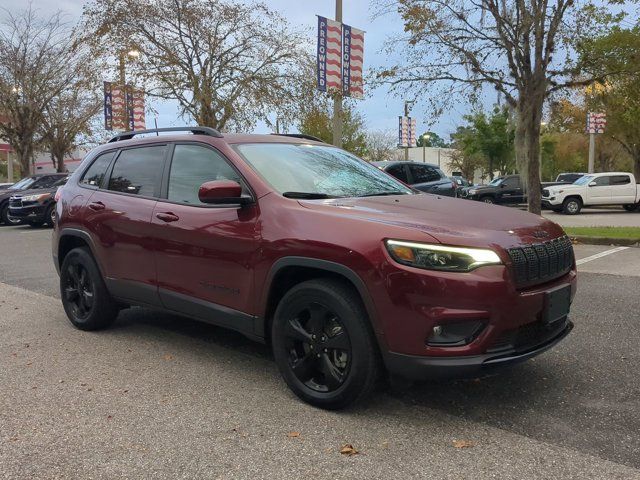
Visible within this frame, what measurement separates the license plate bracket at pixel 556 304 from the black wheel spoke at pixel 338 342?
115 centimetres

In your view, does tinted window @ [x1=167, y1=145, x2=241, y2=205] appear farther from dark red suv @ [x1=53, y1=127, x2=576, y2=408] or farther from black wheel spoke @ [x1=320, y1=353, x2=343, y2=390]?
black wheel spoke @ [x1=320, y1=353, x2=343, y2=390]

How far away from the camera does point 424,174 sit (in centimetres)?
1411

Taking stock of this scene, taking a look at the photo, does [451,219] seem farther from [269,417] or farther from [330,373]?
[269,417]

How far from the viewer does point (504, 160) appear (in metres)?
41.3

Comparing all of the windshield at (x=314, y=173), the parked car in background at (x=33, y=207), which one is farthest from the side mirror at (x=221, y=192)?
the parked car in background at (x=33, y=207)

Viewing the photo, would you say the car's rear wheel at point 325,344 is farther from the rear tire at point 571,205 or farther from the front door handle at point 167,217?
the rear tire at point 571,205

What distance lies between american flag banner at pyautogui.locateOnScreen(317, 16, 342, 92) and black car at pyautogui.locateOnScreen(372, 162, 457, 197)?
2186mm

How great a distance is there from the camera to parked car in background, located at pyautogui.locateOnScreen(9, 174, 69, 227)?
17.4 metres

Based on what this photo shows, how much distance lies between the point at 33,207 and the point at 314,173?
616 inches

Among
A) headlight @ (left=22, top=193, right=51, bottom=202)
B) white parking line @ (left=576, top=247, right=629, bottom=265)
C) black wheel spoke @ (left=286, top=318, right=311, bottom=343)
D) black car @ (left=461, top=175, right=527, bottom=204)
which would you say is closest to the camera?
black wheel spoke @ (left=286, top=318, right=311, bottom=343)

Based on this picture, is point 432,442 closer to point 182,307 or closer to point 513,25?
point 182,307

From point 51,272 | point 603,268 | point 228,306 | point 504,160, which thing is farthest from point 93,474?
point 504,160

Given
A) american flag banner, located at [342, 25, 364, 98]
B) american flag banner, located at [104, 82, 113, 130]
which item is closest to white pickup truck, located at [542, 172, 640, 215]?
american flag banner, located at [342, 25, 364, 98]

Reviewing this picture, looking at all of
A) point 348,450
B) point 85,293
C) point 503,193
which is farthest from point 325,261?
point 503,193
